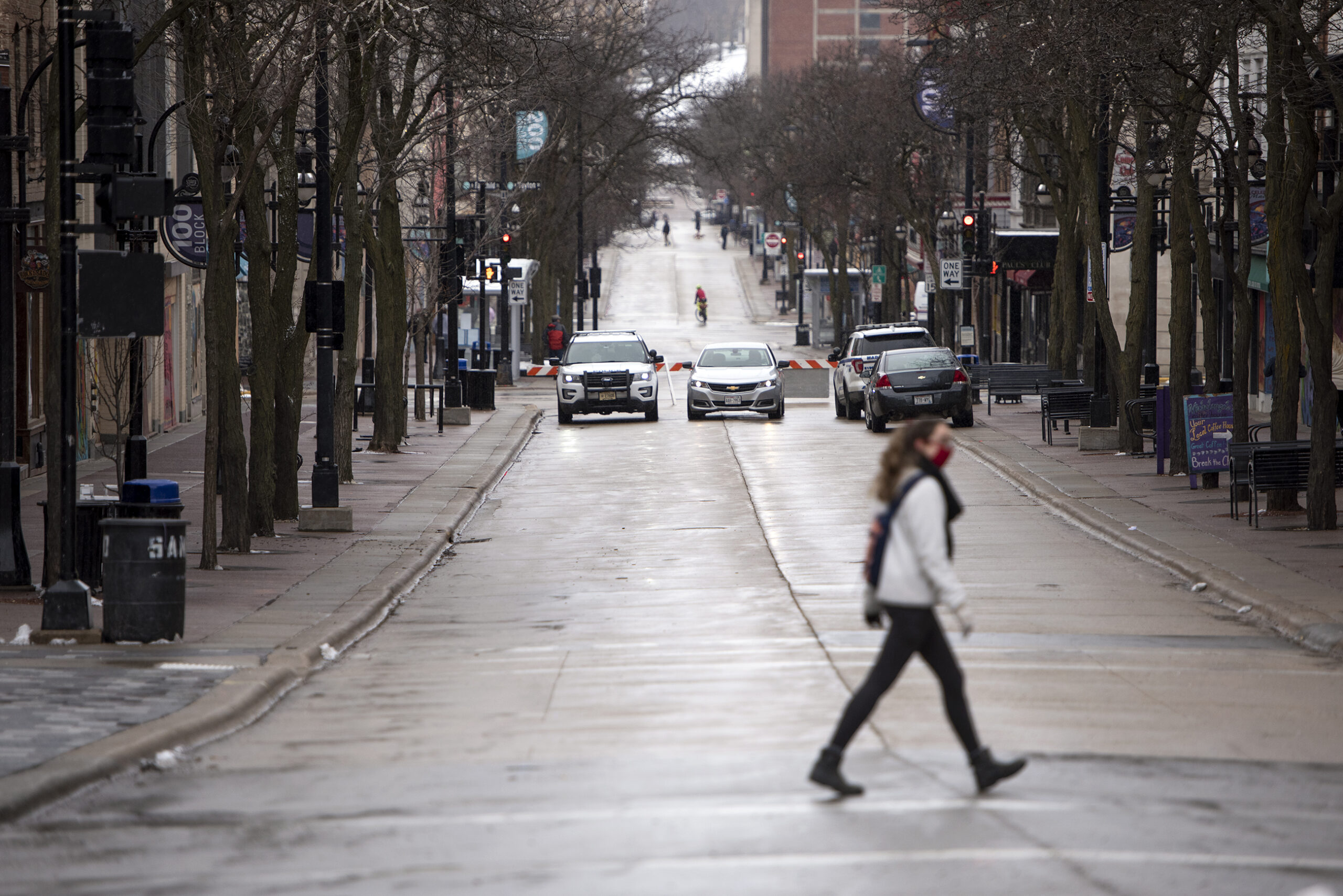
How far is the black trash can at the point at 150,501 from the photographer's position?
46.3ft

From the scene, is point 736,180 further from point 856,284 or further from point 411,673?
point 411,673

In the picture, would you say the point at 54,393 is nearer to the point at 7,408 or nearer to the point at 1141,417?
the point at 7,408

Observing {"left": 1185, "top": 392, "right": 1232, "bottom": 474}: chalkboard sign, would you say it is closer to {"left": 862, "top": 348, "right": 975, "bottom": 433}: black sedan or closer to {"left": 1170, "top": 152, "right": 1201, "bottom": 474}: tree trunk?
{"left": 1170, "top": 152, "right": 1201, "bottom": 474}: tree trunk

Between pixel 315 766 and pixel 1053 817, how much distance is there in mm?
3695

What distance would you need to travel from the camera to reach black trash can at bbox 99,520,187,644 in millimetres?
13242

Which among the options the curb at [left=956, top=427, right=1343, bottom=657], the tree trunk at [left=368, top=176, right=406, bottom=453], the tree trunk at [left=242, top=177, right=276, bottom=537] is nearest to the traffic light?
the tree trunk at [left=242, top=177, right=276, bottom=537]

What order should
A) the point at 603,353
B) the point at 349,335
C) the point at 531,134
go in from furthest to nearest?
the point at 531,134
the point at 603,353
the point at 349,335

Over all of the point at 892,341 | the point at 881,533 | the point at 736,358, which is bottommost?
the point at 881,533

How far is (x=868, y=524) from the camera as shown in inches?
843

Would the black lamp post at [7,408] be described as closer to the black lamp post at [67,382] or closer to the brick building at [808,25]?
the black lamp post at [67,382]

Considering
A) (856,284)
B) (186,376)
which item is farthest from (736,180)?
(186,376)

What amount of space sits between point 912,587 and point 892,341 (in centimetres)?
3105

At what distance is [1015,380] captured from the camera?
4269cm

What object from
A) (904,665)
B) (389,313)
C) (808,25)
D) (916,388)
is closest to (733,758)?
(904,665)
